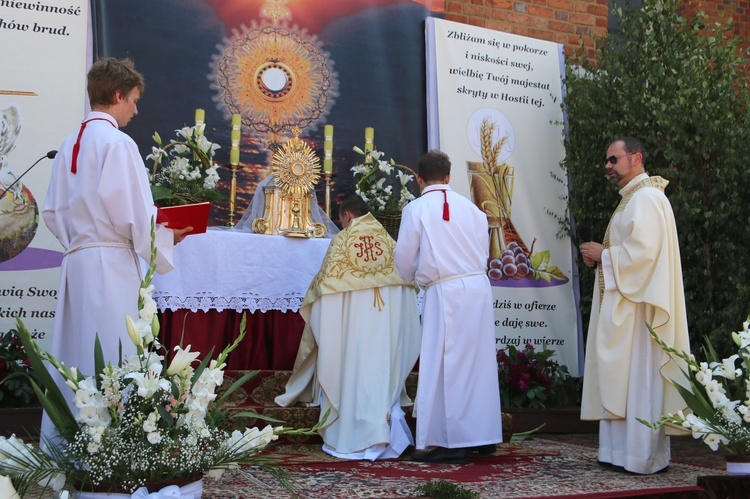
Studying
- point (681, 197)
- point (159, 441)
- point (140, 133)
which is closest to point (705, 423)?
point (159, 441)

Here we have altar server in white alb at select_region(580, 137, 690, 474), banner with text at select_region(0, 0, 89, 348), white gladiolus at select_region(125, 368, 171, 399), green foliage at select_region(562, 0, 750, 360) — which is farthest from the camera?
green foliage at select_region(562, 0, 750, 360)

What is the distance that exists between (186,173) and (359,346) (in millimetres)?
1810

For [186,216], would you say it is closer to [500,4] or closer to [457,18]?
[457,18]

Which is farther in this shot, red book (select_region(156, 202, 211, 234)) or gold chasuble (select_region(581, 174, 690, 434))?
gold chasuble (select_region(581, 174, 690, 434))

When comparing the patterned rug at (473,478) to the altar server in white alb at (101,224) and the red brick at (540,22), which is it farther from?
the red brick at (540,22)

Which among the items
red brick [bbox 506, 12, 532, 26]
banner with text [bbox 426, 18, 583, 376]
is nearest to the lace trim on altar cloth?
banner with text [bbox 426, 18, 583, 376]

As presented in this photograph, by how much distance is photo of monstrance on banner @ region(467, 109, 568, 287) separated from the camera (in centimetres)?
855

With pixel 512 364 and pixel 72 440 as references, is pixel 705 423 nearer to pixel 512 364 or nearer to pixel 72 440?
pixel 72 440

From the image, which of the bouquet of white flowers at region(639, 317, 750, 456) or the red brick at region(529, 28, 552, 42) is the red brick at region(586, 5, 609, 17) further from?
the bouquet of white flowers at region(639, 317, 750, 456)

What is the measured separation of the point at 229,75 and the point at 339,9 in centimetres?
127

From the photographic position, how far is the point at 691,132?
7.57m

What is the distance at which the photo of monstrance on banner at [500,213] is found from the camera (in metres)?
8.55

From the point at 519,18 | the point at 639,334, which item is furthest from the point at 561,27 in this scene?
the point at 639,334

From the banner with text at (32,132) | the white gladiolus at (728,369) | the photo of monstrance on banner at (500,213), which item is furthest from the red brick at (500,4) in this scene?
the white gladiolus at (728,369)
